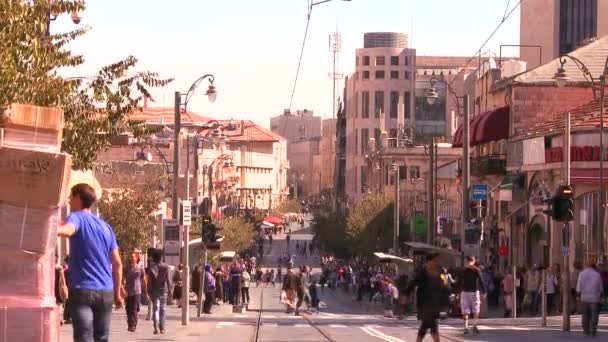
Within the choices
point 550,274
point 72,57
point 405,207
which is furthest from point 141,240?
point 405,207

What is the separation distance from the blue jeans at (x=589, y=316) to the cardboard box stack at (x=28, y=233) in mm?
15607

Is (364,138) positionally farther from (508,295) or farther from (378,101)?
(508,295)

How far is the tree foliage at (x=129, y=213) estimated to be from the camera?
50062mm

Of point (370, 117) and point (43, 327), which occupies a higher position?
Result: point (370, 117)

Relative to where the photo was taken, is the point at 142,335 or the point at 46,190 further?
the point at 142,335

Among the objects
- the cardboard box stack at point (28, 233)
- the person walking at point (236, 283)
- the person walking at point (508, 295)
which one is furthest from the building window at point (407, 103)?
the cardboard box stack at point (28, 233)

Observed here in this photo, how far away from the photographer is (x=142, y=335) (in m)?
25.3

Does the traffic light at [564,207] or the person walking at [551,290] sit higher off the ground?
the traffic light at [564,207]

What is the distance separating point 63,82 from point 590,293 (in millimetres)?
9902

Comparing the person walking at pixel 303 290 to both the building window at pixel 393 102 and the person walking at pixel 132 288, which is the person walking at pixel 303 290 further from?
the building window at pixel 393 102

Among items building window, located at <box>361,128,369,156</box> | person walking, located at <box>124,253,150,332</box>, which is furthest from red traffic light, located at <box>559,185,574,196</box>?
building window, located at <box>361,128,369,156</box>

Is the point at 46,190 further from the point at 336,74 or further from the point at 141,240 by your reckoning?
the point at 336,74

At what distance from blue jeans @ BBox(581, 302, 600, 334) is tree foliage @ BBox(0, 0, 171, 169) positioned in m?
8.29

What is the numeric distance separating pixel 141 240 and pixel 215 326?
2088cm
